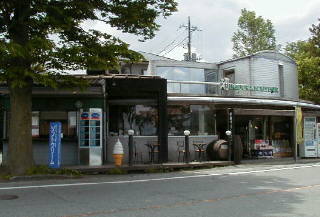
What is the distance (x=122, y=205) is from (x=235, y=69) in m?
18.6

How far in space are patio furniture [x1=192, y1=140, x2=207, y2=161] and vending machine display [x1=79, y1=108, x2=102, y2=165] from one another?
5.23m

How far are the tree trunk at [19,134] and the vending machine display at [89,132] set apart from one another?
11.0 ft

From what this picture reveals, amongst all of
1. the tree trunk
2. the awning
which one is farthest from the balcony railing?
the tree trunk

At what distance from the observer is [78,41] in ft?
49.0

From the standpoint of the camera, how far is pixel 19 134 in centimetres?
1427

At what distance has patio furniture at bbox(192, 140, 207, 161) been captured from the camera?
20453mm

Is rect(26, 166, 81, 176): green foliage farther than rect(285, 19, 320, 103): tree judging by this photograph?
No

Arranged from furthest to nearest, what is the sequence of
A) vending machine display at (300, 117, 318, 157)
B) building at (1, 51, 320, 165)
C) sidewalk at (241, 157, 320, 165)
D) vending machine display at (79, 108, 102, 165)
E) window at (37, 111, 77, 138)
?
vending machine display at (300, 117, 318, 157), sidewalk at (241, 157, 320, 165), window at (37, 111, 77, 138), building at (1, 51, 320, 165), vending machine display at (79, 108, 102, 165)

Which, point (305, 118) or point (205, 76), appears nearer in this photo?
point (305, 118)

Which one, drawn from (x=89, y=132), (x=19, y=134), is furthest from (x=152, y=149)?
(x=19, y=134)

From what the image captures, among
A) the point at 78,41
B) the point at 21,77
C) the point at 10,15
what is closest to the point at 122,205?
the point at 21,77

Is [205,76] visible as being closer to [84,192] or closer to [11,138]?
[11,138]

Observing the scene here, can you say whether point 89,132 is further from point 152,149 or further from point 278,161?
point 278,161

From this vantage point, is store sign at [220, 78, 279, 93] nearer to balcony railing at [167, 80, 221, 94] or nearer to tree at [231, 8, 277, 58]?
balcony railing at [167, 80, 221, 94]
